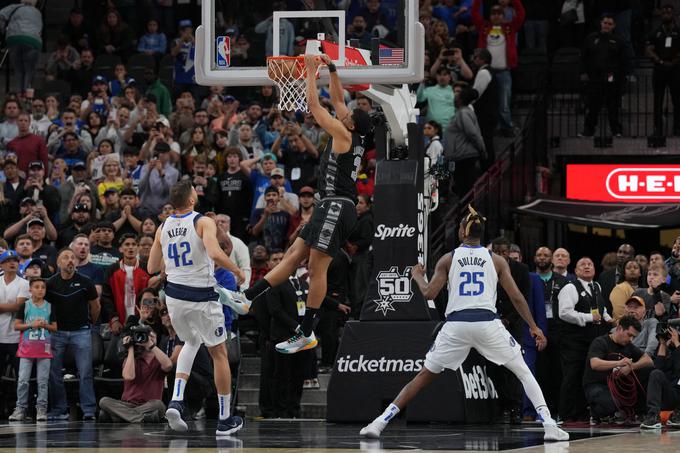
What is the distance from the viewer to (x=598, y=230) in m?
25.6

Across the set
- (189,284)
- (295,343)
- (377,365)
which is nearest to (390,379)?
(377,365)

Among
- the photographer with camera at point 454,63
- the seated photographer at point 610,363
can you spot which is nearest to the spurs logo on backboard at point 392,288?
the seated photographer at point 610,363

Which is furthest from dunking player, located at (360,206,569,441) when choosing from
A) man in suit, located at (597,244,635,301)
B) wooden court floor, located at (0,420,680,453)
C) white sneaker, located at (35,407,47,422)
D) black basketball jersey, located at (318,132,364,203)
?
white sneaker, located at (35,407,47,422)

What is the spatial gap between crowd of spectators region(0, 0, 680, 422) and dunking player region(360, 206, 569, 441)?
2183mm

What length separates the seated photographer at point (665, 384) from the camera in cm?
1484

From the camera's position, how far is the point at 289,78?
14.2m

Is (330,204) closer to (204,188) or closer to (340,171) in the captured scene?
(340,171)

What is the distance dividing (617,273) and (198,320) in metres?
7.17

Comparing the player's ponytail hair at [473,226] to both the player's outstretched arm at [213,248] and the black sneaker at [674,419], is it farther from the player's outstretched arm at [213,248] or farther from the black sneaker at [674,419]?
the black sneaker at [674,419]

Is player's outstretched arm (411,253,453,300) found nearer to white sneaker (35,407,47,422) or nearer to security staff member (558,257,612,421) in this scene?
security staff member (558,257,612,421)

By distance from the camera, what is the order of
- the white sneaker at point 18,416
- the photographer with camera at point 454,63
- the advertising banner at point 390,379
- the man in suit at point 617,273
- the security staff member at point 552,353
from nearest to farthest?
the advertising banner at point 390,379 → the security staff member at point 552,353 → the white sneaker at point 18,416 → the man in suit at point 617,273 → the photographer with camera at point 454,63

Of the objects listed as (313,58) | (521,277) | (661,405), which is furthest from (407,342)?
(313,58)

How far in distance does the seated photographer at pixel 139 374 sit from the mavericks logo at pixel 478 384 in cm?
374

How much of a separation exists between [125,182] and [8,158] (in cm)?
189
